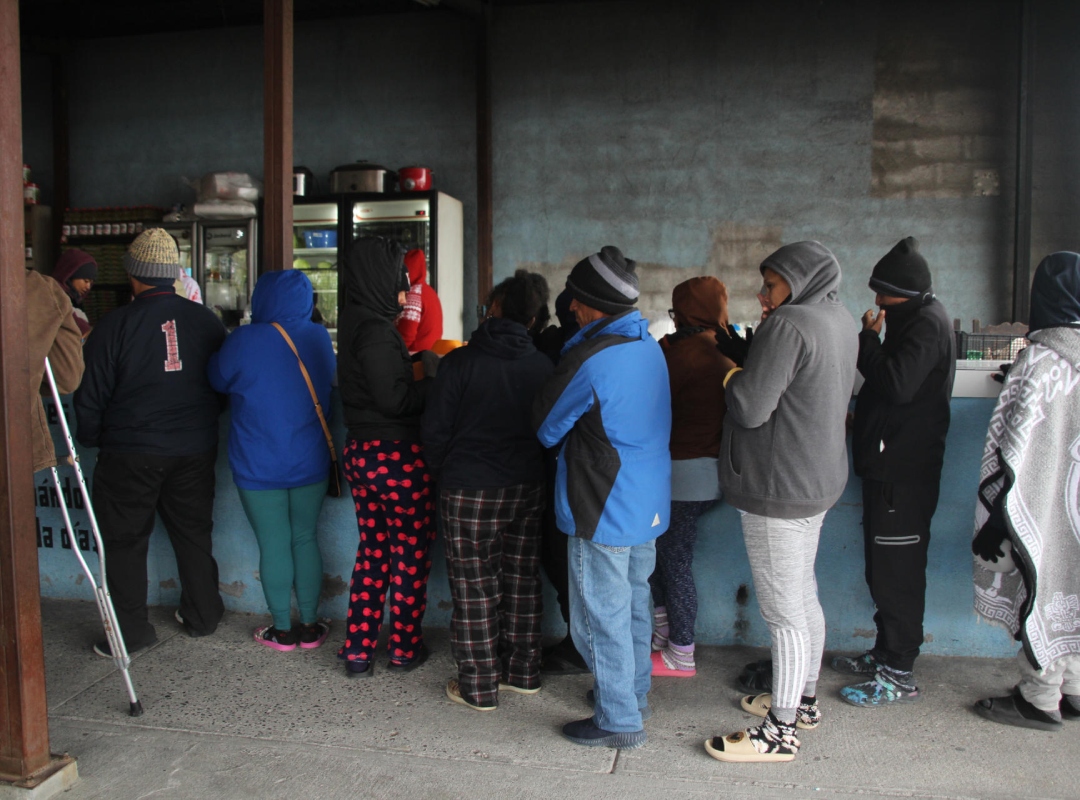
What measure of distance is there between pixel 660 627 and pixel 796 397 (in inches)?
46.3

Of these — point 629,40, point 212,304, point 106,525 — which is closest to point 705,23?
point 629,40

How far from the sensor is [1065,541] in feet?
8.60

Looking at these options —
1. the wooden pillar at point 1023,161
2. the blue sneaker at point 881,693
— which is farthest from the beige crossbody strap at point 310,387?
the wooden pillar at point 1023,161

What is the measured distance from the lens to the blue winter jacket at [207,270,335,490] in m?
3.20

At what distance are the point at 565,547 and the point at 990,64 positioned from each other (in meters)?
5.88

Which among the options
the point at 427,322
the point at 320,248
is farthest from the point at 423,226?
the point at 427,322

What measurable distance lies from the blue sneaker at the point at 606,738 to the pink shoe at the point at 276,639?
133cm

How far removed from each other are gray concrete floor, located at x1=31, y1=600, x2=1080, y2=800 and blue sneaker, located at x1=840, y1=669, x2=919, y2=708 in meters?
0.04

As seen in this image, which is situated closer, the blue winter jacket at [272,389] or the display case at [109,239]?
the blue winter jacket at [272,389]

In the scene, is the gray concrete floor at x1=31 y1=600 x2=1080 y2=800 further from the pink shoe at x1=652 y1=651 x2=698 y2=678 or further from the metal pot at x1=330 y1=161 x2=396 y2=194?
the metal pot at x1=330 y1=161 x2=396 y2=194

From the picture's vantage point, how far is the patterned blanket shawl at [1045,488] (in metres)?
2.58

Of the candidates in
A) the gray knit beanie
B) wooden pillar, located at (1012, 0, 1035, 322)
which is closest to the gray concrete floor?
the gray knit beanie

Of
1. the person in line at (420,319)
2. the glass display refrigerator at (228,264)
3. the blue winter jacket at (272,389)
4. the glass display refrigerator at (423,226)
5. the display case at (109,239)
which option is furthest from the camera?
the display case at (109,239)

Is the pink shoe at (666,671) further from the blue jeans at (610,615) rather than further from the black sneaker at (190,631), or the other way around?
the black sneaker at (190,631)
